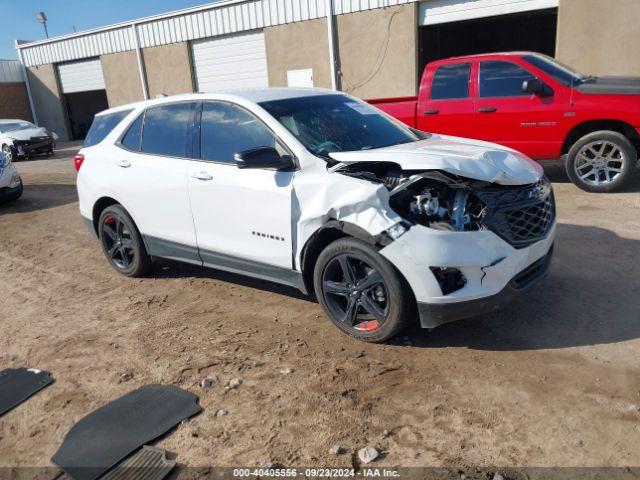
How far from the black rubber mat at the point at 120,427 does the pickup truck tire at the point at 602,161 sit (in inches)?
257

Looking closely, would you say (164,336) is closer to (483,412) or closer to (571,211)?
(483,412)

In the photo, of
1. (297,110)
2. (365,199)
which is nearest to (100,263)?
(297,110)

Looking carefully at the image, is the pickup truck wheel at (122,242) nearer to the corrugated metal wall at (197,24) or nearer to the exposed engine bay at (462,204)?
the exposed engine bay at (462,204)

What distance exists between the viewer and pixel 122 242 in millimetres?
5520

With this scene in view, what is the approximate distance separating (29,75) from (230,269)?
1084 inches

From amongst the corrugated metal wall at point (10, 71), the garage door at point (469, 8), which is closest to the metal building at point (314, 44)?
the garage door at point (469, 8)

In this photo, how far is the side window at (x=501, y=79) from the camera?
7931mm

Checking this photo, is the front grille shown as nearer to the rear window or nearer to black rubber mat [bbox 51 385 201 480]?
black rubber mat [bbox 51 385 201 480]

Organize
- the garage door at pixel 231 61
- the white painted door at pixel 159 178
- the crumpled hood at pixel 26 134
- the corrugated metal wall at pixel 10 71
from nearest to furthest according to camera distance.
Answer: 1. the white painted door at pixel 159 178
2. the garage door at pixel 231 61
3. the crumpled hood at pixel 26 134
4. the corrugated metal wall at pixel 10 71

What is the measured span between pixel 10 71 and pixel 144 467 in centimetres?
2958

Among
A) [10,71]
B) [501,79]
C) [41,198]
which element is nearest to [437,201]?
[501,79]

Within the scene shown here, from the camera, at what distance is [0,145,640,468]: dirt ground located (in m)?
2.77

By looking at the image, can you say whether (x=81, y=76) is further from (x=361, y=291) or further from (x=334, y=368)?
(x=334, y=368)

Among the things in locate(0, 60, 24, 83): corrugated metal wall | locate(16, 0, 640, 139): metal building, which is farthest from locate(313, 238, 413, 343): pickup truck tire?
locate(0, 60, 24, 83): corrugated metal wall
